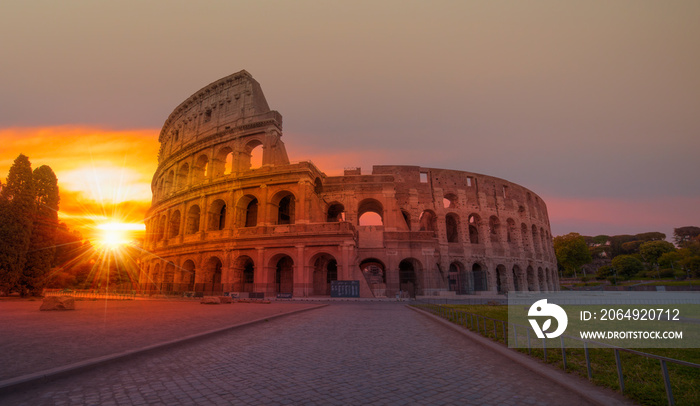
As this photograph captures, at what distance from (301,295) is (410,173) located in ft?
63.1

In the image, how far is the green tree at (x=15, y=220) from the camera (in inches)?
868

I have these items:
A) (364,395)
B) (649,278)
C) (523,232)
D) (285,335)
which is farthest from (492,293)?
(649,278)

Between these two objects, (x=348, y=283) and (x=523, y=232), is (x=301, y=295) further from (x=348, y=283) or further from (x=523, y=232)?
(x=523, y=232)

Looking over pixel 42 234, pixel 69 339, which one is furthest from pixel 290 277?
pixel 69 339

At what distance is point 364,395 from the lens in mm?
4039

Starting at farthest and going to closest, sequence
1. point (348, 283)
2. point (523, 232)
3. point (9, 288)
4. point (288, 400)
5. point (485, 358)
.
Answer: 1. point (523, 232)
2. point (348, 283)
3. point (9, 288)
4. point (485, 358)
5. point (288, 400)

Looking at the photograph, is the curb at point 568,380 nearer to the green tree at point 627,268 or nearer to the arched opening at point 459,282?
the arched opening at point 459,282

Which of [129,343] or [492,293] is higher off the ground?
[129,343]

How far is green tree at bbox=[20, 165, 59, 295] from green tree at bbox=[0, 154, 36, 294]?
1.99 feet

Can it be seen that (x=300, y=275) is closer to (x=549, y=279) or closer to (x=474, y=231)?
(x=474, y=231)

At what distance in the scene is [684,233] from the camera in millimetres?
91000

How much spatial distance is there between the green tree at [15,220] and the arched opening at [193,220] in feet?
36.7

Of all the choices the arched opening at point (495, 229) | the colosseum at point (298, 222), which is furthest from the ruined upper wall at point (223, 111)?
the arched opening at point (495, 229)

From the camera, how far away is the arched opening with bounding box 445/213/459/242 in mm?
37156
